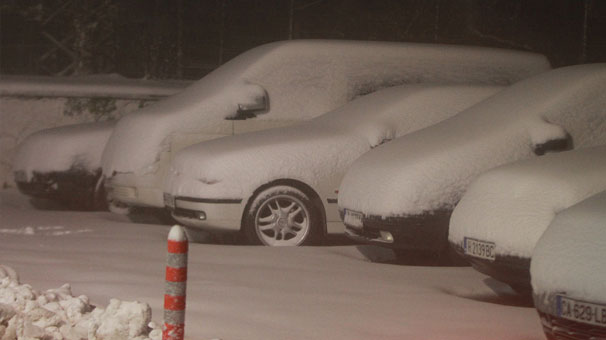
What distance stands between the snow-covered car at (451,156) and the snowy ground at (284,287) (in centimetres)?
36

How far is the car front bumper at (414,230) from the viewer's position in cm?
874

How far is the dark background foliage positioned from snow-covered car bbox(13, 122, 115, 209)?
5254 mm

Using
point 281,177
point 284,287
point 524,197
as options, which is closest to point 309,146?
point 281,177

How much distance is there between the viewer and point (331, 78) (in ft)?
38.3

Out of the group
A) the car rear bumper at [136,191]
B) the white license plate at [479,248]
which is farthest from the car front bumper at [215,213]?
the white license plate at [479,248]

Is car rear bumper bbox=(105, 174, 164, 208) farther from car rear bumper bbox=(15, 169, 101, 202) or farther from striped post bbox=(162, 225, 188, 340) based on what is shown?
striped post bbox=(162, 225, 188, 340)

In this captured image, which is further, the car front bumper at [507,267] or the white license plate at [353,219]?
the white license plate at [353,219]

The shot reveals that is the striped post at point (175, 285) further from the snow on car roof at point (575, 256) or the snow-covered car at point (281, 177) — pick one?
the snow-covered car at point (281, 177)

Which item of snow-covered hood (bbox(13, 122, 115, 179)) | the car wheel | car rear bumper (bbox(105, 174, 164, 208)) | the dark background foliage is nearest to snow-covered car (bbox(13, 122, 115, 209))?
snow-covered hood (bbox(13, 122, 115, 179))

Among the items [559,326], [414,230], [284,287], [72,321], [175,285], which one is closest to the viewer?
[175,285]

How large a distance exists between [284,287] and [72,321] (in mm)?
2084

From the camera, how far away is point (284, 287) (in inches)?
317

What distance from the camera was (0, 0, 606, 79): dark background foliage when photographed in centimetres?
1817

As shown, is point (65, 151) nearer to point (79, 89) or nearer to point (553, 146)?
point (79, 89)
